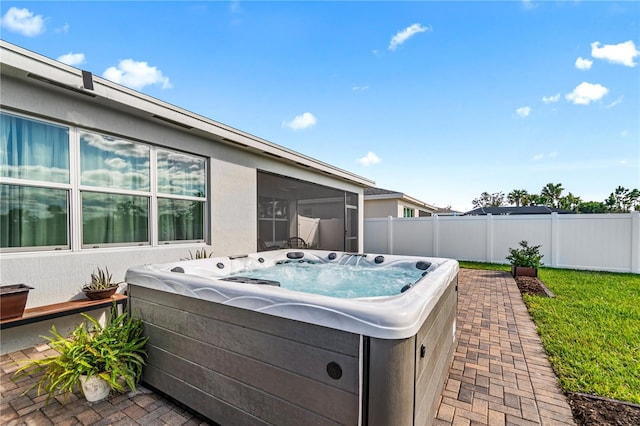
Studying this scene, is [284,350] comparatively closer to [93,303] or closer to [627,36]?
[93,303]

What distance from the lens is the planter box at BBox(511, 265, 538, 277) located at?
269 inches

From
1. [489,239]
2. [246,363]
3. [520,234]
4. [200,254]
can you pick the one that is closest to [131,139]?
[200,254]

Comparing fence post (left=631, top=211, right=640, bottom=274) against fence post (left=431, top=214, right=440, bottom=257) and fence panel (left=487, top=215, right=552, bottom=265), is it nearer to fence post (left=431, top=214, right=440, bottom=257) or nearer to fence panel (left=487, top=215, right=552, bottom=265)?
fence panel (left=487, top=215, right=552, bottom=265)

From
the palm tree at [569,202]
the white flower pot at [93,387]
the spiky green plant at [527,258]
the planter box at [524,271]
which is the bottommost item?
the planter box at [524,271]

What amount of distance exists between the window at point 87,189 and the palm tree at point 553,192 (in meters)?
36.7

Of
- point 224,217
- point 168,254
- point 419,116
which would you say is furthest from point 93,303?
point 419,116

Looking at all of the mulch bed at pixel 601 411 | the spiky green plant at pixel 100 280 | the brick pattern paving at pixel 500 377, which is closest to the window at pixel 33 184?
the spiky green plant at pixel 100 280

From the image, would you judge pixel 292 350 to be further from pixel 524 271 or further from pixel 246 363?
pixel 524 271

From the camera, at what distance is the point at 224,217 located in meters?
5.37

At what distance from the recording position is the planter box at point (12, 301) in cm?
260

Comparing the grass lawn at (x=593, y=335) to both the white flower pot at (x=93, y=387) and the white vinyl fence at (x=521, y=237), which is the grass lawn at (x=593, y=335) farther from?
the white flower pot at (x=93, y=387)

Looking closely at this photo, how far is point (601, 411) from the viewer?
2.03 metres

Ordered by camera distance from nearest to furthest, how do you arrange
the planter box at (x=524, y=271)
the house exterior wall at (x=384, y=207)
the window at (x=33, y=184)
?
the window at (x=33, y=184)
the planter box at (x=524, y=271)
the house exterior wall at (x=384, y=207)

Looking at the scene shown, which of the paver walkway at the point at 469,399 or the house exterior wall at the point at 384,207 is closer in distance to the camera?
the paver walkway at the point at 469,399
